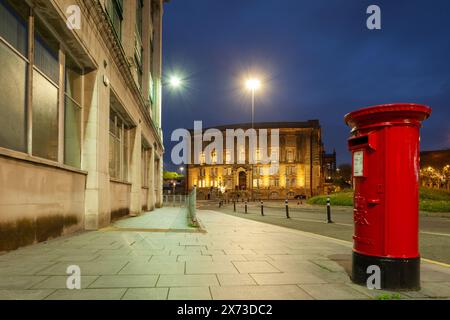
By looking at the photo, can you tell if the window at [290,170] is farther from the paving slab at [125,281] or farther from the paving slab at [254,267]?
the paving slab at [125,281]

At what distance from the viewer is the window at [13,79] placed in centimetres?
686

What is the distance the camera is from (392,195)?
14.9 ft

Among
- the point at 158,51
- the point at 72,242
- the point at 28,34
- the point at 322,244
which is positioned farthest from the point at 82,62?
the point at 158,51

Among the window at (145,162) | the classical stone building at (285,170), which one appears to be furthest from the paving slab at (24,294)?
the classical stone building at (285,170)

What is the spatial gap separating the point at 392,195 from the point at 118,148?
14.1 m

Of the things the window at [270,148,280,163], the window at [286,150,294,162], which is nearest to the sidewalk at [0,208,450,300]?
the window at [270,148,280,163]

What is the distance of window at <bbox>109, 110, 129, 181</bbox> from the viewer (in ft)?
50.3

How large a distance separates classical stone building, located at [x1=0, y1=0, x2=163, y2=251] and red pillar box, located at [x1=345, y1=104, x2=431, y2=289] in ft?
19.5

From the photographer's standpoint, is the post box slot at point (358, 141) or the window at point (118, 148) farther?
the window at point (118, 148)

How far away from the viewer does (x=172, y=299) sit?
155 inches

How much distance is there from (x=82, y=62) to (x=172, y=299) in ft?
29.3

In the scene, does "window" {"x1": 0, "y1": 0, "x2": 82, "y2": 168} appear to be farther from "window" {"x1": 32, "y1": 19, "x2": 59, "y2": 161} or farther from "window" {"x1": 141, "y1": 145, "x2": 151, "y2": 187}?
"window" {"x1": 141, "y1": 145, "x2": 151, "y2": 187}

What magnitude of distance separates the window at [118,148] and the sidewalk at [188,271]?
23.9 ft
